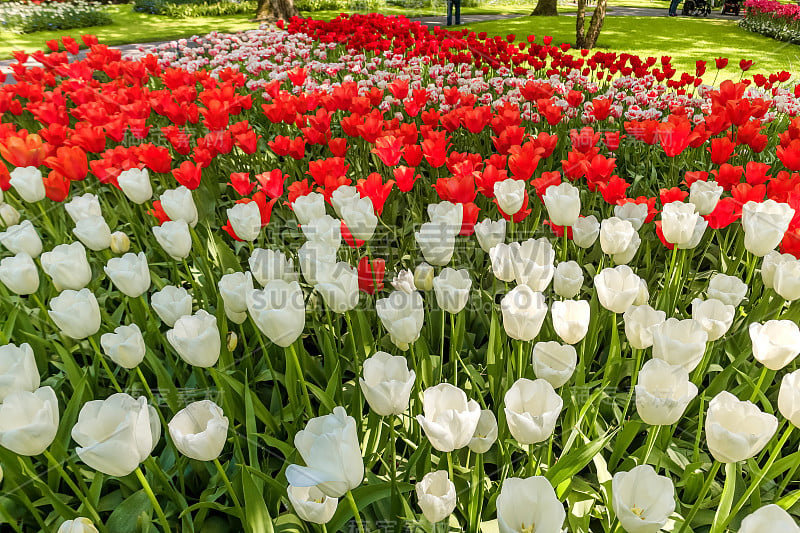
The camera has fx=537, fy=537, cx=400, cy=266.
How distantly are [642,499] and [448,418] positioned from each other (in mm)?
410

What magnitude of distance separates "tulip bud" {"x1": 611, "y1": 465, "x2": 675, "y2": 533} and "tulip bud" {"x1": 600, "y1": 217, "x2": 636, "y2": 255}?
3.24 feet

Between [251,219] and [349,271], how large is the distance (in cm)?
67

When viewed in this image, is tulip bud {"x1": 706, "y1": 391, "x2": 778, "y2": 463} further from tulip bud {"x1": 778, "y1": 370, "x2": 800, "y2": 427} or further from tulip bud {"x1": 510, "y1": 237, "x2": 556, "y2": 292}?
tulip bud {"x1": 510, "y1": 237, "x2": 556, "y2": 292}

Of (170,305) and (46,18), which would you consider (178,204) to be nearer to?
(170,305)

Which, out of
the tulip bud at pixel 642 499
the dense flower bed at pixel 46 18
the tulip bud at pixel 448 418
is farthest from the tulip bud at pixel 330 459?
the dense flower bed at pixel 46 18

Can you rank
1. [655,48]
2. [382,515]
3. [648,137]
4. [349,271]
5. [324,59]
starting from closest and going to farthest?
[382,515] → [349,271] → [648,137] → [324,59] → [655,48]

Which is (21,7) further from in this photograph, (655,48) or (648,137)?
(648,137)

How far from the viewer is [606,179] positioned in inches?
101

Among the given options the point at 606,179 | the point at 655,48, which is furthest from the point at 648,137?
the point at 655,48

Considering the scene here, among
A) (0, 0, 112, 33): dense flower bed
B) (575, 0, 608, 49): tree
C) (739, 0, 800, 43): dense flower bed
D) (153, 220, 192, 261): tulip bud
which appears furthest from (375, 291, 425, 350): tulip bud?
(0, 0, 112, 33): dense flower bed

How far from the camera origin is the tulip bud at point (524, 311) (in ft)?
4.72

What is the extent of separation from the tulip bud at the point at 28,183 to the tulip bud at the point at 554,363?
2.53 m

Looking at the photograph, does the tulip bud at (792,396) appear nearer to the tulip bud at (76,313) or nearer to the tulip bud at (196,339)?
the tulip bud at (196,339)

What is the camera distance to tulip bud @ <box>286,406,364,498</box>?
1.00 meters
